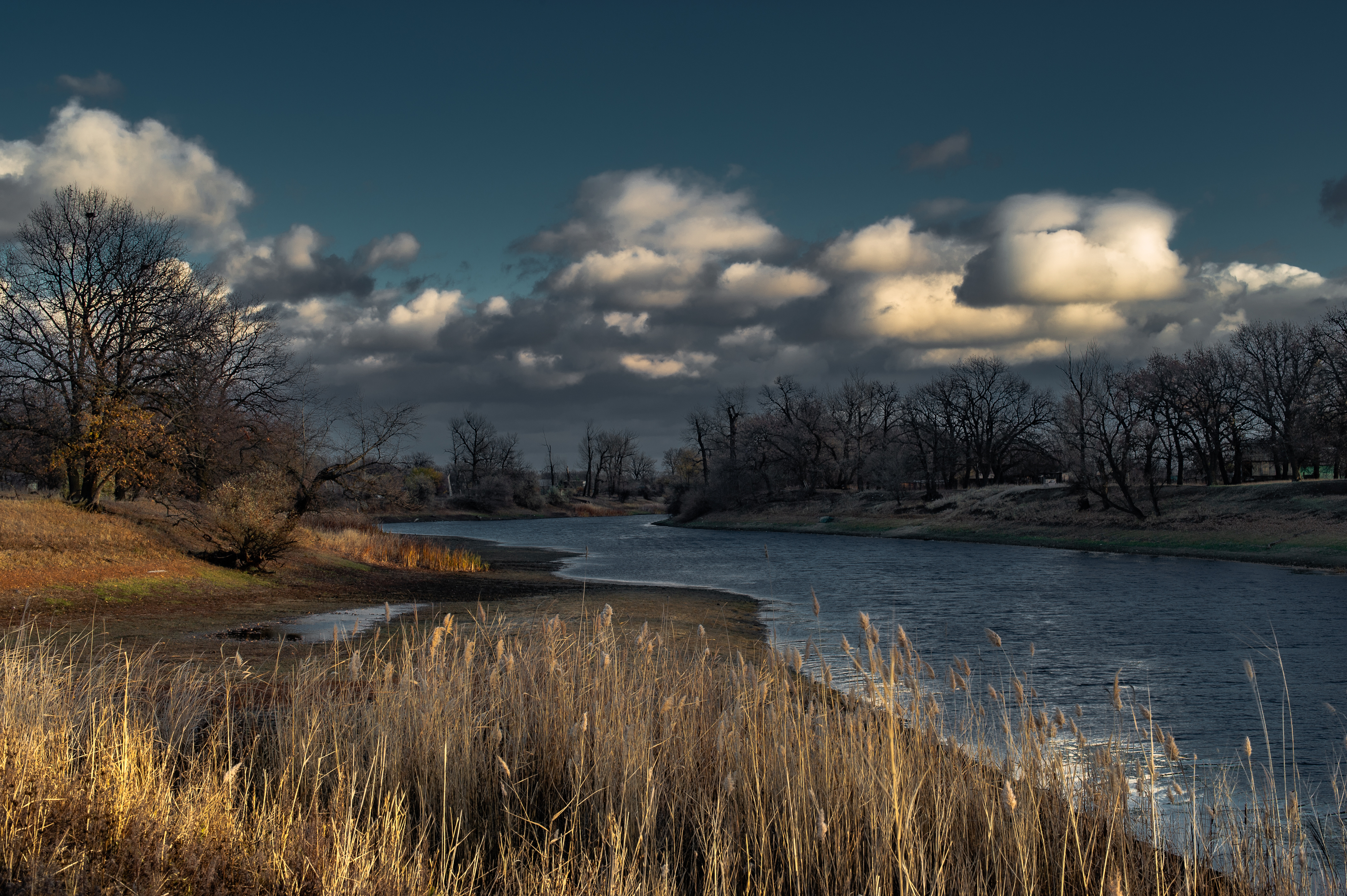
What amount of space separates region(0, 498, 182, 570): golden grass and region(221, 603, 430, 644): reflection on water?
6377mm

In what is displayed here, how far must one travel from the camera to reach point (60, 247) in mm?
27953

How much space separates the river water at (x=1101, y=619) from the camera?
10688 millimetres

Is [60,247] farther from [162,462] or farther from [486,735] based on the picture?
[486,735]

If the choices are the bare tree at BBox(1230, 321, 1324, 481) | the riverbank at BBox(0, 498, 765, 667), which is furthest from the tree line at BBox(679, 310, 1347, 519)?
the riverbank at BBox(0, 498, 765, 667)

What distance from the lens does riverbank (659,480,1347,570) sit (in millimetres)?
35969

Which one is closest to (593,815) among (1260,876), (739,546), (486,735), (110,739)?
(486,735)

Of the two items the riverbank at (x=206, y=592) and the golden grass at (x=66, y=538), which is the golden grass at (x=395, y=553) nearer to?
the riverbank at (x=206, y=592)

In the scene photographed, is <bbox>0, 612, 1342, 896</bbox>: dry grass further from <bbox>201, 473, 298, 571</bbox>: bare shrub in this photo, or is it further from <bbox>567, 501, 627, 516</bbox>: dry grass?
<bbox>567, 501, 627, 516</bbox>: dry grass

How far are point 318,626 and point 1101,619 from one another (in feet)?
58.5

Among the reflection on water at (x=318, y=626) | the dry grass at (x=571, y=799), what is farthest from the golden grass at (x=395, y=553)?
the dry grass at (x=571, y=799)

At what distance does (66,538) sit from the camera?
21297mm

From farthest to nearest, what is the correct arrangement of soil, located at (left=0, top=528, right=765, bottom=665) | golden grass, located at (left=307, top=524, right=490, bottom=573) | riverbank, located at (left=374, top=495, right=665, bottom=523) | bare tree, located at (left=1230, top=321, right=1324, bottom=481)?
1. riverbank, located at (left=374, top=495, right=665, bottom=523)
2. bare tree, located at (left=1230, top=321, right=1324, bottom=481)
3. golden grass, located at (left=307, top=524, right=490, bottom=573)
4. soil, located at (left=0, top=528, right=765, bottom=665)

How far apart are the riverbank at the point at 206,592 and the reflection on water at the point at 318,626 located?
337mm

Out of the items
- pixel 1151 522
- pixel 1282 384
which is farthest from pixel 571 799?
pixel 1282 384
